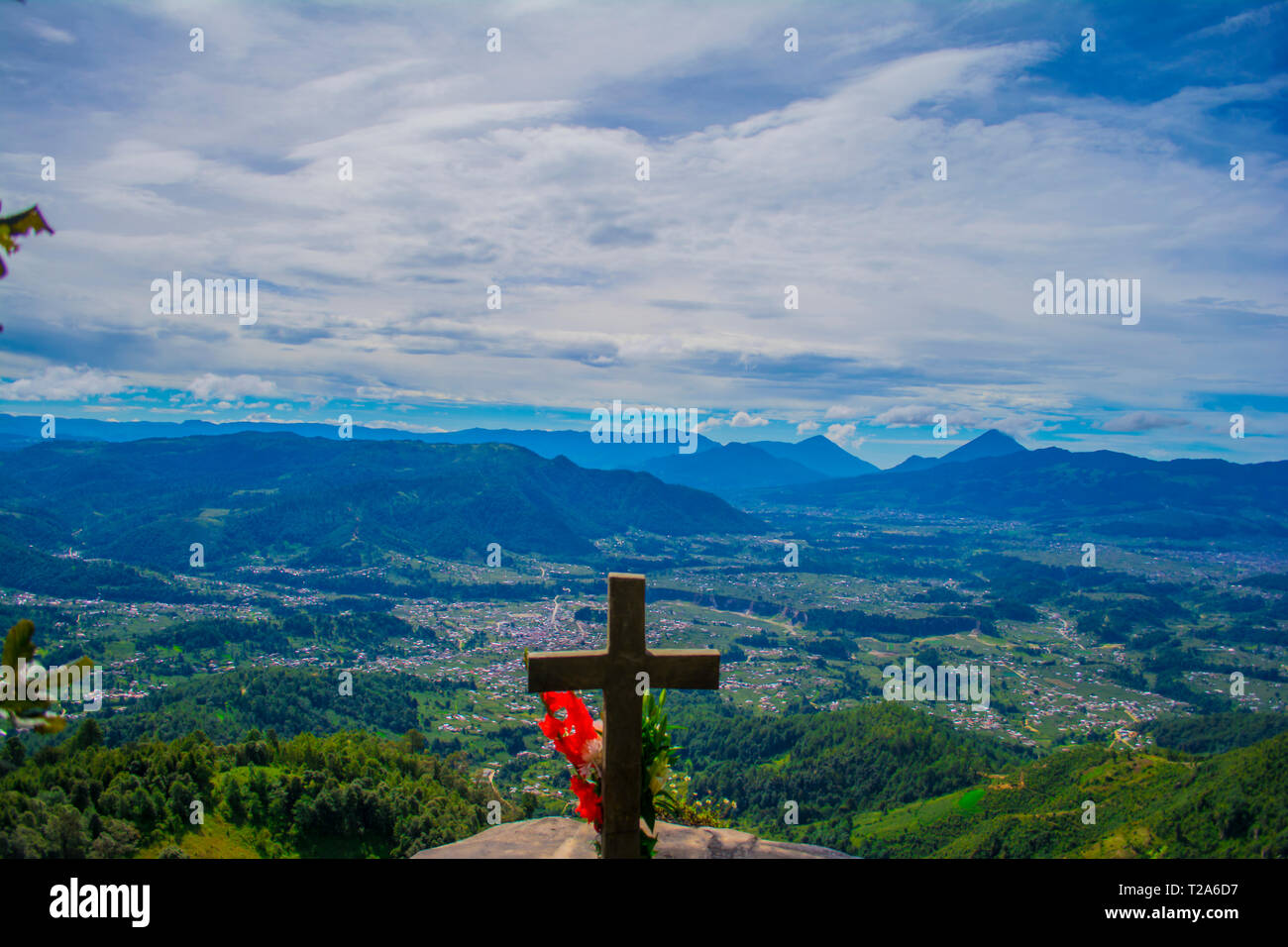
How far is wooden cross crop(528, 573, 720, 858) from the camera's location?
5.75m

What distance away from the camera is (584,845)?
24.6 ft

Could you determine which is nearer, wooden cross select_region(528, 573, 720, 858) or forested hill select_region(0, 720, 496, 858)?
wooden cross select_region(528, 573, 720, 858)

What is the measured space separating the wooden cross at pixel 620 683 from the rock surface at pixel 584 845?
4.99ft

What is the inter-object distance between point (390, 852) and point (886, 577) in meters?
172

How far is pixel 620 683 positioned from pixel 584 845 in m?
2.78

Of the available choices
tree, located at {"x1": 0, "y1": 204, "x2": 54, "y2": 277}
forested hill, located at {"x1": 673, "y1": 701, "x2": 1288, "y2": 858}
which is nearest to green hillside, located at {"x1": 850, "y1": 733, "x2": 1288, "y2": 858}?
forested hill, located at {"x1": 673, "y1": 701, "x2": 1288, "y2": 858}

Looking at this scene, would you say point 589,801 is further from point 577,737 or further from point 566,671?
point 566,671

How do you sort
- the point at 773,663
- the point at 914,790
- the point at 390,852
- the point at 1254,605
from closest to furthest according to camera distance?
the point at 390,852 → the point at 914,790 → the point at 773,663 → the point at 1254,605

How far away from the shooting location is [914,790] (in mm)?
49000

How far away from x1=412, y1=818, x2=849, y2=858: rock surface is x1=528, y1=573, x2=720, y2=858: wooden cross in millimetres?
1522

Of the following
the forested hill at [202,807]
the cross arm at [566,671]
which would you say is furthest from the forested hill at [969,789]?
the cross arm at [566,671]

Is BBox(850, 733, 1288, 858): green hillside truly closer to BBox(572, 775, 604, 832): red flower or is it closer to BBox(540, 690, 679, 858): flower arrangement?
BBox(540, 690, 679, 858): flower arrangement
